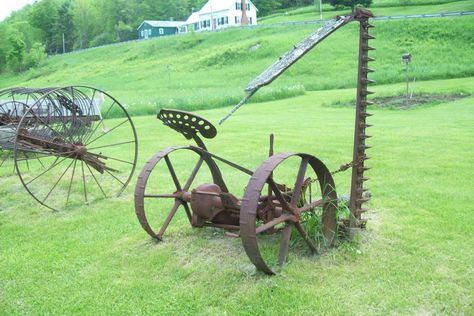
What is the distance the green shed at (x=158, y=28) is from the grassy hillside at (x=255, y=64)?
81.9 feet

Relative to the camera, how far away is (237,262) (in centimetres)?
469

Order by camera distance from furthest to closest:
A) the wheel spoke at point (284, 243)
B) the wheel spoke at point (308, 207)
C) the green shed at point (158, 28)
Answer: the green shed at point (158, 28)
the wheel spoke at point (308, 207)
the wheel spoke at point (284, 243)

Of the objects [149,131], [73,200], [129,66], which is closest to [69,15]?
[129,66]

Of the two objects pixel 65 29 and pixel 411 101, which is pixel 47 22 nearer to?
pixel 65 29

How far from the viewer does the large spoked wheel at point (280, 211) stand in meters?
3.88

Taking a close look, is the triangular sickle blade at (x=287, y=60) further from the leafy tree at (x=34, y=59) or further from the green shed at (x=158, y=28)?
the green shed at (x=158, y=28)

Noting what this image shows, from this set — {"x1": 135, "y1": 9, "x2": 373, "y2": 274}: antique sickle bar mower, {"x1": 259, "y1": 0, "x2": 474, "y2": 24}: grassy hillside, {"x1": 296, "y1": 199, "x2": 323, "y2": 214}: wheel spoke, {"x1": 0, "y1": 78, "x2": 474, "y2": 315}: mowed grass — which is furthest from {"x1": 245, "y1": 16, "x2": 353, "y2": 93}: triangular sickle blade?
{"x1": 259, "y1": 0, "x2": 474, "y2": 24}: grassy hillside

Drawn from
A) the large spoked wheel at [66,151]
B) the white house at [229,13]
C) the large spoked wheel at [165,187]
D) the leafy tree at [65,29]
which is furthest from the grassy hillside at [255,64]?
the leafy tree at [65,29]

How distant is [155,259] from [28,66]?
7549 centimetres

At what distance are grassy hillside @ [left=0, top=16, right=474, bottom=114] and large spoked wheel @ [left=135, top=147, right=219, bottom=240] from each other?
12071mm

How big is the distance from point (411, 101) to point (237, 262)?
15.0 m

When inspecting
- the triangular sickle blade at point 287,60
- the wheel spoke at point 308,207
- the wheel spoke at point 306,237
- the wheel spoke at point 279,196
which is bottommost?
the wheel spoke at point 306,237

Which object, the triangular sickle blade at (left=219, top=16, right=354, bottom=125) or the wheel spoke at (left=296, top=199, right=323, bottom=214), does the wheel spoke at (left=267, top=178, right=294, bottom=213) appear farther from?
the triangular sickle blade at (left=219, top=16, right=354, bottom=125)

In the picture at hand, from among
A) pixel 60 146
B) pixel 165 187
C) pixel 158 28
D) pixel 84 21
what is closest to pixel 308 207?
pixel 165 187
